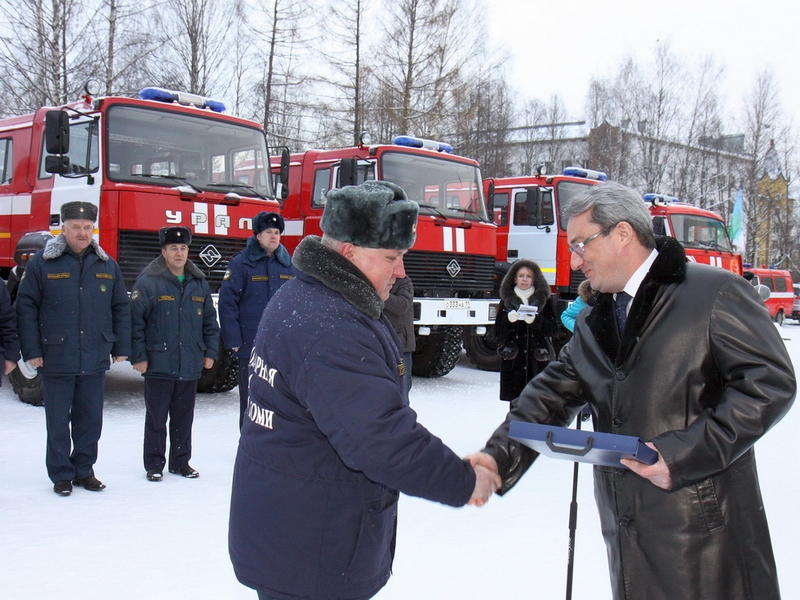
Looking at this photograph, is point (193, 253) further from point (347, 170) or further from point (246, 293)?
point (347, 170)

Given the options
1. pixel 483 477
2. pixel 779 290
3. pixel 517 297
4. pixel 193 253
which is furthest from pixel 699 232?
pixel 779 290

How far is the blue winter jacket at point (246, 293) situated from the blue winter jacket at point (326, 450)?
390 centimetres

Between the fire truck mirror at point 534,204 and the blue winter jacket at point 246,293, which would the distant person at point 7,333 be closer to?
the blue winter jacket at point 246,293

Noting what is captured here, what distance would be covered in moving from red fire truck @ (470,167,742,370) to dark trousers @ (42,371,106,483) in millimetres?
6256

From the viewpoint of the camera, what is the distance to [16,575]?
354cm

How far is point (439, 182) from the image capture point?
946cm

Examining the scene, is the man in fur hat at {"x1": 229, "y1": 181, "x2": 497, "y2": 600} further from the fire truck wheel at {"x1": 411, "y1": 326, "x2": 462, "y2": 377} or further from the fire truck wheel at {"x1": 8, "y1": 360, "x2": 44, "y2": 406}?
the fire truck wheel at {"x1": 411, "y1": 326, "x2": 462, "y2": 377}

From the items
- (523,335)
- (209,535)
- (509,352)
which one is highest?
(523,335)

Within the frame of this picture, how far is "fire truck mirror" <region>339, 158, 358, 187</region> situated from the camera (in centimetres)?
856

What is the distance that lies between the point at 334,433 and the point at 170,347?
12.5 feet

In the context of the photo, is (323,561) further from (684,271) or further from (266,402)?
(684,271)

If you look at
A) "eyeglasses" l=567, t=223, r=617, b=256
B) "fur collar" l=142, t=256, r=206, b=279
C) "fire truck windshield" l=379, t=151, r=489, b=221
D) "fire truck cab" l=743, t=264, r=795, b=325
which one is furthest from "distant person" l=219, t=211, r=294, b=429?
"fire truck cab" l=743, t=264, r=795, b=325

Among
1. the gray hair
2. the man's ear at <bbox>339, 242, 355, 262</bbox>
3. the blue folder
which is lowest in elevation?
the blue folder

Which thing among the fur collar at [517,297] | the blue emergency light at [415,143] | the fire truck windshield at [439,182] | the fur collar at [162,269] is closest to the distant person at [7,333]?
the fur collar at [162,269]
